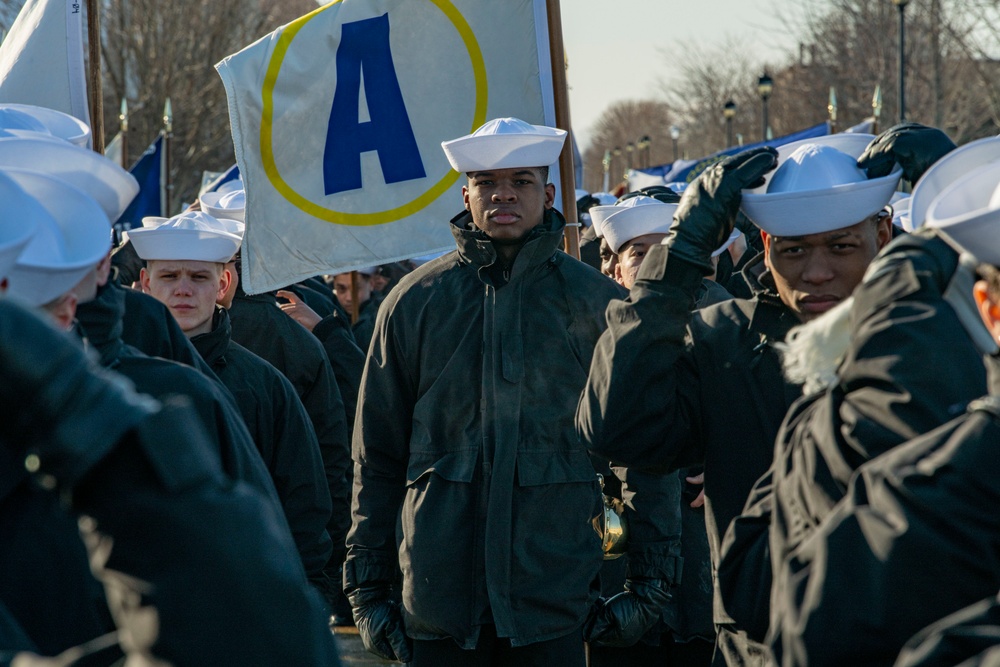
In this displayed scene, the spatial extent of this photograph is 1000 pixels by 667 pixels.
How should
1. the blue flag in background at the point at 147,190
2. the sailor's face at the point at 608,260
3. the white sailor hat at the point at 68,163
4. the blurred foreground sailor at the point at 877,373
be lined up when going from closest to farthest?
the blurred foreground sailor at the point at 877,373 → the white sailor hat at the point at 68,163 → the sailor's face at the point at 608,260 → the blue flag in background at the point at 147,190

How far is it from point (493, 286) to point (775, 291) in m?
1.41

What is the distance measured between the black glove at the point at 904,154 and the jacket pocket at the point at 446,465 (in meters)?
1.69

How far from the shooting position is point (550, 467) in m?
4.55

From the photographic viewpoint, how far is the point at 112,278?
3.04 meters

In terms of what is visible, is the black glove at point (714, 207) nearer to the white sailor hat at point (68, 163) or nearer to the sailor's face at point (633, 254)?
the white sailor hat at point (68, 163)

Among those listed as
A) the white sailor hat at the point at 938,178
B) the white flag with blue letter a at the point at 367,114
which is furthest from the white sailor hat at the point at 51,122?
the white sailor hat at the point at 938,178

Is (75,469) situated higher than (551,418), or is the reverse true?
(75,469)

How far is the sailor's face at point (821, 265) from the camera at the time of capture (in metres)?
3.43

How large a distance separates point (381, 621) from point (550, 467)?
2.76ft

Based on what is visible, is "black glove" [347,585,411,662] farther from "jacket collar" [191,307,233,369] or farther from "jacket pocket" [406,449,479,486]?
"jacket collar" [191,307,233,369]

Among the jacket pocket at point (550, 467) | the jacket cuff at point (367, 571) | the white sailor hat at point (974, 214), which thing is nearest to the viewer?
the white sailor hat at point (974, 214)

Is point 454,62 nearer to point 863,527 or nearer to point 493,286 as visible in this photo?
point 493,286

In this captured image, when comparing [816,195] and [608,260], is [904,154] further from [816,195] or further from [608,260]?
[608,260]

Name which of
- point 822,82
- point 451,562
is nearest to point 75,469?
point 451,562
